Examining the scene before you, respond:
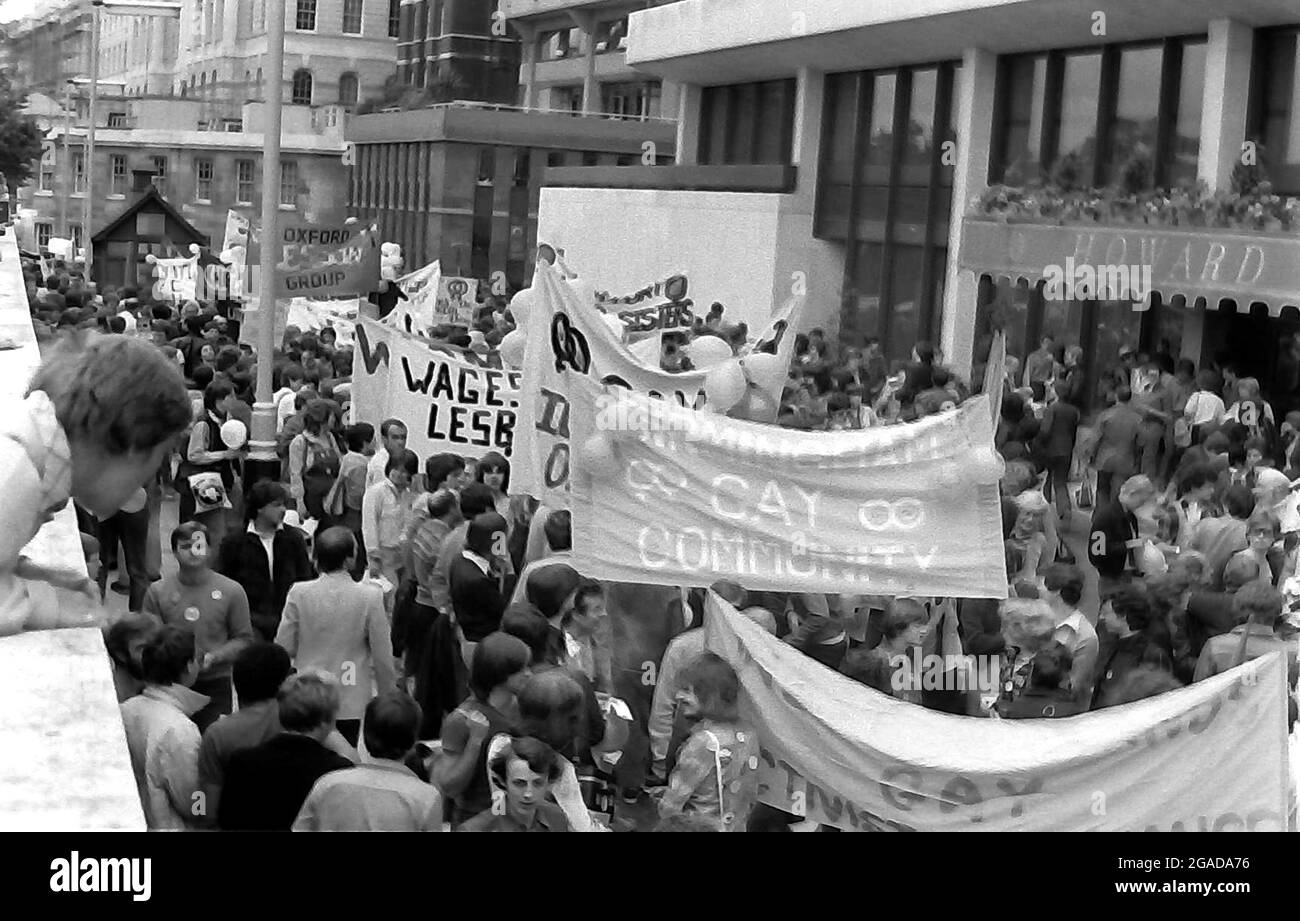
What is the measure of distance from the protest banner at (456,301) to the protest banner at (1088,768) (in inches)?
895

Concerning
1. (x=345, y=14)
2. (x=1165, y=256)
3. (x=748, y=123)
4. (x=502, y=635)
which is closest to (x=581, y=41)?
(x=748, y=123)

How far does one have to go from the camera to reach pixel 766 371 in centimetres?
1412

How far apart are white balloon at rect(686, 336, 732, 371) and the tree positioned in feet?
169

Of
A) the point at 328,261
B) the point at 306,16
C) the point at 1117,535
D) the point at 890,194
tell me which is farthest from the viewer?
the point at 306,16

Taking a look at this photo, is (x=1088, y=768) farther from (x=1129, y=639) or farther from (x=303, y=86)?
(x=303, y=86)

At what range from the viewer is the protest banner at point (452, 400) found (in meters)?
13.7

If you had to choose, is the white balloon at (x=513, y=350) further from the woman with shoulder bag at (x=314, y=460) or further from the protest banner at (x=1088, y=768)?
the protest banner at (x=1088, y=768)

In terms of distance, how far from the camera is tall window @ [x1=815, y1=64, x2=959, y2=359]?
98.2 feet

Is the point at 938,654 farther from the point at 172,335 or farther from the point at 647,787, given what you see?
the point at 172,335

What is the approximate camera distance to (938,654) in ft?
31.3

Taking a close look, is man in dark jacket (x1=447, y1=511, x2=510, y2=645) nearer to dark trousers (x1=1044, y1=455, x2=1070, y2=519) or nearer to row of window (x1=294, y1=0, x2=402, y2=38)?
dark trousers (x1=1044, y1=455, x2=1070, y2=519)

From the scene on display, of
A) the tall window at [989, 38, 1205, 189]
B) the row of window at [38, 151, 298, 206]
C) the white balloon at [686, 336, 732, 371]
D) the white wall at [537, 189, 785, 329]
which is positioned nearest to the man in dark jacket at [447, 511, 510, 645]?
the white balloon at [686, 336, 732, 371]

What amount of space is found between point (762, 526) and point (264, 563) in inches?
111

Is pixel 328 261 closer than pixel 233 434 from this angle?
No
